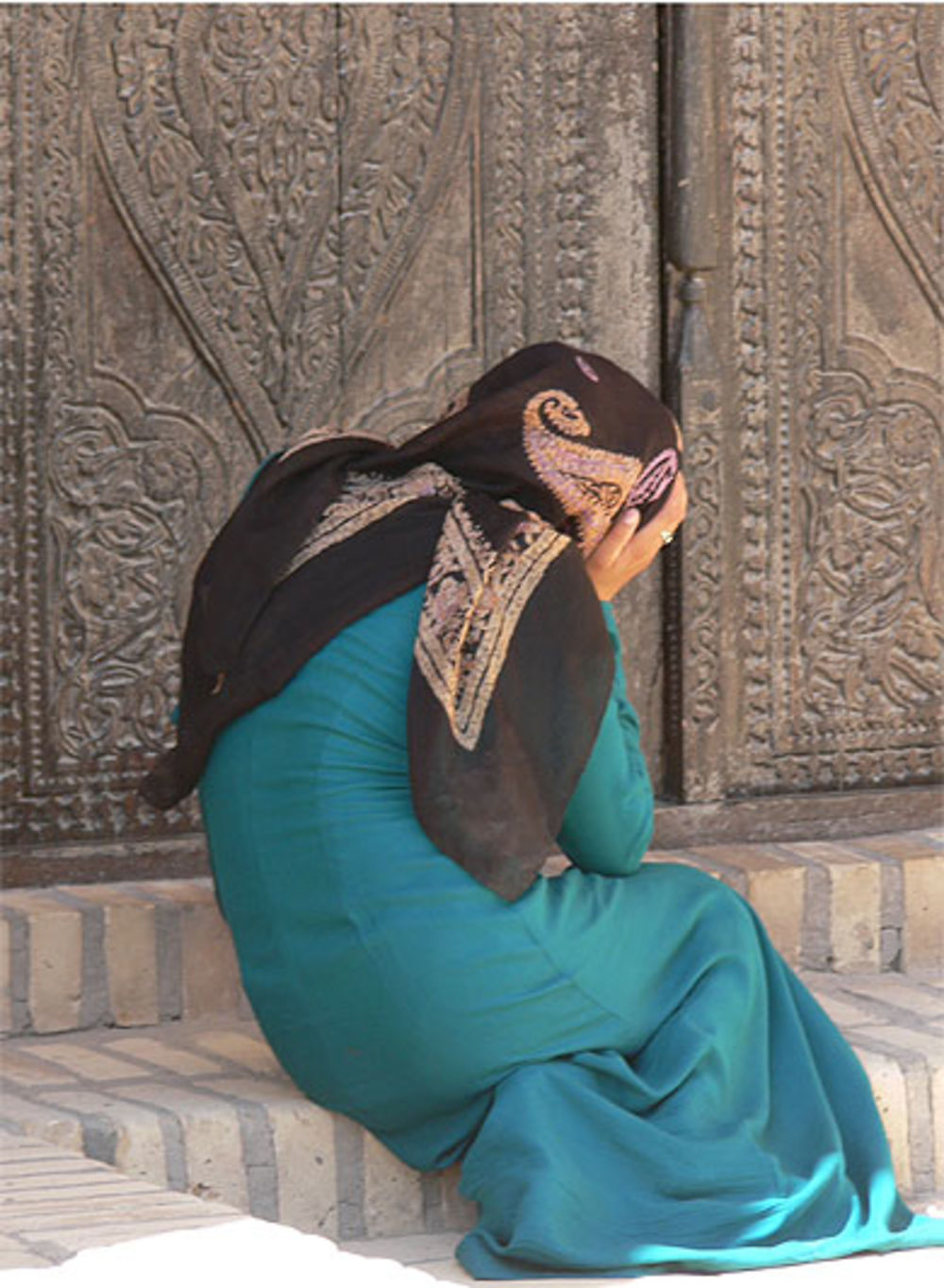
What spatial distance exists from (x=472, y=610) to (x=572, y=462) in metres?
0.29

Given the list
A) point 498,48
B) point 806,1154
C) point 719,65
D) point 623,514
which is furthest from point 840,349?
point 806,1154

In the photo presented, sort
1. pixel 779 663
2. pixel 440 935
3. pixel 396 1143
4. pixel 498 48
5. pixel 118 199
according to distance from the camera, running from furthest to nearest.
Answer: pixel 779 663 → pixel 498 48 → pixel 118 199 → pixel 396 1143 → pixel 440 935

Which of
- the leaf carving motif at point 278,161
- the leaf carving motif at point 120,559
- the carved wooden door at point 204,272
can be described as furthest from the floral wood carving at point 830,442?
the leaf carving motif at point 120,559

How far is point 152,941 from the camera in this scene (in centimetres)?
408

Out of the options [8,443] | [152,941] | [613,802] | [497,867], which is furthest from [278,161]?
[497,867]

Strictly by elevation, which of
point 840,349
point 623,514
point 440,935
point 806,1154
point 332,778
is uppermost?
point 840,349

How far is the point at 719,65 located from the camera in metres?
4.66

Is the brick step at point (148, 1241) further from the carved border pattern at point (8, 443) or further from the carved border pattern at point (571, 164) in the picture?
the carved border pattern at point (571, 164)

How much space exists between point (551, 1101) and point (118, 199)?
1812mm

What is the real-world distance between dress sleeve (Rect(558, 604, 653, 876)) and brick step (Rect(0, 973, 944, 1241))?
50 cm

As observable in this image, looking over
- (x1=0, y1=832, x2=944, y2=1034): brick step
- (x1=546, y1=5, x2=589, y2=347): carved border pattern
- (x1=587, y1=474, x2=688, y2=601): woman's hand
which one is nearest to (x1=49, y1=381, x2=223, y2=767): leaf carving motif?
(x1=0, y1=832, x2=944, y2=1034): brick step

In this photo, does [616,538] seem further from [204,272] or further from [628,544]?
[204,272]

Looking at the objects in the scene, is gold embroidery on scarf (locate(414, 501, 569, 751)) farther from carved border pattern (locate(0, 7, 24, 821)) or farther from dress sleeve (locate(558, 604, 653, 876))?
carved border pattern (locate(0, 7, 24, 821))

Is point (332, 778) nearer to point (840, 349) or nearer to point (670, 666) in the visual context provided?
point (670, 666)
